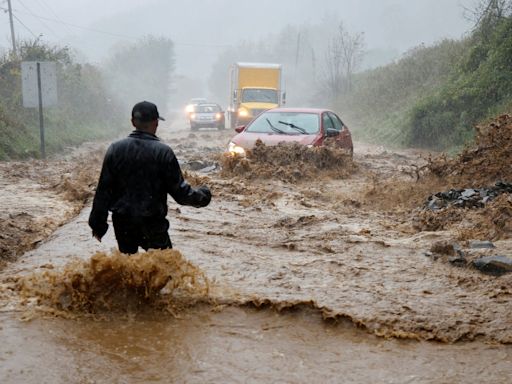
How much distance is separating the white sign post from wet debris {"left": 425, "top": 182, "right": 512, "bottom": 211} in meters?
11.5

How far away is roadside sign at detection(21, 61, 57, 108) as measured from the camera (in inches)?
680

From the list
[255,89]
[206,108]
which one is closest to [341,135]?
[255,89]

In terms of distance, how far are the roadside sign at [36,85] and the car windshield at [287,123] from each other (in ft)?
23.0

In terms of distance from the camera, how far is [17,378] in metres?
3.94

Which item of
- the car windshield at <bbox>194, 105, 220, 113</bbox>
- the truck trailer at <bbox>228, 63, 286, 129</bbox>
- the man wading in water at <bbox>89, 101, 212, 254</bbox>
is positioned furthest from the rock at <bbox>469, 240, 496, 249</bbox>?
the car windshield at <bbox>194, 105, 220, 113</bbox>

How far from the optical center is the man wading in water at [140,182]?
4.34m

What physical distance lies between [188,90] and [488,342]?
118413mm

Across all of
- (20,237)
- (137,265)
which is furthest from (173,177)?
(20,237)

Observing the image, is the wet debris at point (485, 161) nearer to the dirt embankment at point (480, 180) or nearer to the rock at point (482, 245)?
the dirt embankment at point (480, 180)

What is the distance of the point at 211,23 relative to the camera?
547 feet

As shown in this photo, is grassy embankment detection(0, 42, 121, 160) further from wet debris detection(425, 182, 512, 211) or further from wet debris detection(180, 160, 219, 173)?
wet debris detection(425, 182, 512, 211)

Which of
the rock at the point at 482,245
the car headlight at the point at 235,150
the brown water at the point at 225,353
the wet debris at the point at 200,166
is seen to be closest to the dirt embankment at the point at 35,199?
the wet debris at the point at 200,166

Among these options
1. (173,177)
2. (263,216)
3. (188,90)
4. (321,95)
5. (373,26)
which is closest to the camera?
(173,177)

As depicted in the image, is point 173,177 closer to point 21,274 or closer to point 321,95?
point 21,274
